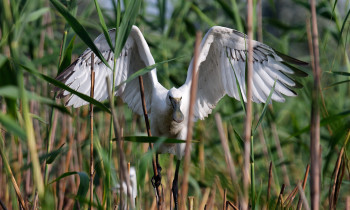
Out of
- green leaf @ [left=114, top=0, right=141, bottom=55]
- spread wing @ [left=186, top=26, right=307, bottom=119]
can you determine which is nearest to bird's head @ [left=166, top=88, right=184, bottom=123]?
spread wing @ [left=186, top=26, right=307, bottom=119]

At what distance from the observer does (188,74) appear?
2814 mm

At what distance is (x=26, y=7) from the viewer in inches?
81.8

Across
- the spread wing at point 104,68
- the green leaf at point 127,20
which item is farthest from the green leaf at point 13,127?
the spread wing at point 104,68

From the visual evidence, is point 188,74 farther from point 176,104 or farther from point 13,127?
point 13,127

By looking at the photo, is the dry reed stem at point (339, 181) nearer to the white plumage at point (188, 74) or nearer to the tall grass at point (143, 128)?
the tall grass at point (143, 128)

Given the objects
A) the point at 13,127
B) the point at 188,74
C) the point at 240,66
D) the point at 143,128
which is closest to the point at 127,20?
the point at 13,127

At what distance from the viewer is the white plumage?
2846mm

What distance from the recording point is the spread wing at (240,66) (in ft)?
9.50

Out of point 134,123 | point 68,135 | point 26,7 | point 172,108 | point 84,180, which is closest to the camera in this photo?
point 84,180

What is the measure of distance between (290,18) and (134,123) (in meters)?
8.03

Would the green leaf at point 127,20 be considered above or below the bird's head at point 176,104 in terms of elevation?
above

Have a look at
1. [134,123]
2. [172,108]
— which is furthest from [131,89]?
[172,108]

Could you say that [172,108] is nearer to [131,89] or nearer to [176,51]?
[131,89]

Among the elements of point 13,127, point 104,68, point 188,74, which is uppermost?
point 104,68
